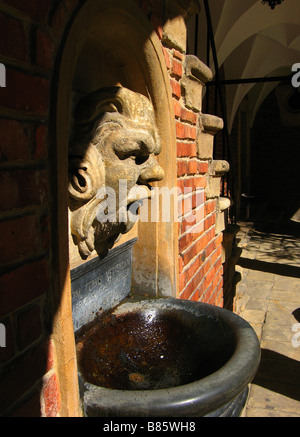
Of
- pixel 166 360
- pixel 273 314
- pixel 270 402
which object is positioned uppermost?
pixel 166 360

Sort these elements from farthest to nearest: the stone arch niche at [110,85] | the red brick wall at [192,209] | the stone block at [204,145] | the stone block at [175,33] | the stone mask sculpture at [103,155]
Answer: the stone block at [204,145]
the red brick wall at [192,209]
the stone block at [175,33]
the stone mask sculpture at [103,155]
the stone arch niche at [110,85]

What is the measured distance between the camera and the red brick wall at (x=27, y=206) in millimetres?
787

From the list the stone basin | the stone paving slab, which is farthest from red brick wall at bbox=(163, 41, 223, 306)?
the stone paving slab

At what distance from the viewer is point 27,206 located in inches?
33.6

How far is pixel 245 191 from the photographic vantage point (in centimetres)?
1176

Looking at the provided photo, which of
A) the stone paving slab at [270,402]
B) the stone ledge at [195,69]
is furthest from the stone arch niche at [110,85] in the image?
the stone paving slab at [270,402]

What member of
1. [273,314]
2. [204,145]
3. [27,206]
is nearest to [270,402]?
[273,314]

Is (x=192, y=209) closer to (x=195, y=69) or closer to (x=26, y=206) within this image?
(x=195, y=69)

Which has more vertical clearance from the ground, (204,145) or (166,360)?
(204,145)

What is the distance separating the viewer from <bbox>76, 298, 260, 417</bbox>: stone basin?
1.00 meters

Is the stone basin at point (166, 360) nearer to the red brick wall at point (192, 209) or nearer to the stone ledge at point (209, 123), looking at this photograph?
the red brick wall at point (192, 209)

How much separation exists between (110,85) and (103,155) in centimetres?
43

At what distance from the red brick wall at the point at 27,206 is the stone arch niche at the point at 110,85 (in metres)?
0.03
